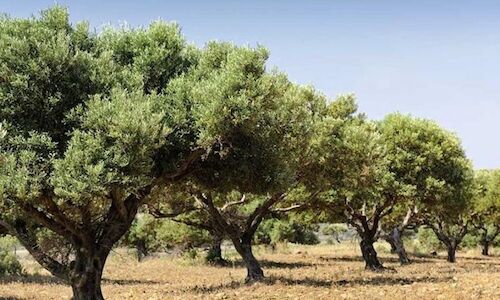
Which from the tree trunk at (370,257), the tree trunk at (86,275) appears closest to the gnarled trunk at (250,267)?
the tree trunk at (370,257)

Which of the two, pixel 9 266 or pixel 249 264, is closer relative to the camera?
Answer: pixel 249 264

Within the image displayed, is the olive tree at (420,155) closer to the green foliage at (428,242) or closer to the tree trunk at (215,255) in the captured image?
the tree trunk at (215,255)

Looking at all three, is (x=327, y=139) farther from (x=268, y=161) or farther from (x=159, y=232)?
(x=159, y=232)

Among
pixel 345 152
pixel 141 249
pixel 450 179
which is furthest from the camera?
pixel 141 249

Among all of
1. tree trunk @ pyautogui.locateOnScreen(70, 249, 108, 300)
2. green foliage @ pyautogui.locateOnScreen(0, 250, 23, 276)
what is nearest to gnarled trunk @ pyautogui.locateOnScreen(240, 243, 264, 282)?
tree trunk @ pyautogui.locateOnScreen(70, 249, 108, 300)

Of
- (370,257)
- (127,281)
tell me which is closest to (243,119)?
(127,281)

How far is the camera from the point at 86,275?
20344 millimetres

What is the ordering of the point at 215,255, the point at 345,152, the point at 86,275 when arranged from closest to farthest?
the point at 86,275 < the point at 345,152 < the point at 215,255

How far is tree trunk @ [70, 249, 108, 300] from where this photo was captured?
20312 mm

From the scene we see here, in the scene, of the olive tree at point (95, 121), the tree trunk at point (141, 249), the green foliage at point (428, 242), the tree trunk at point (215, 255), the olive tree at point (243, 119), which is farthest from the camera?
the green foliage at point (428, 242)

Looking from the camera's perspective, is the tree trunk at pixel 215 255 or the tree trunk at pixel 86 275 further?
the tree trunk at pixel 215 255

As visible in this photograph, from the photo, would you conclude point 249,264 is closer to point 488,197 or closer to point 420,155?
point 420,155

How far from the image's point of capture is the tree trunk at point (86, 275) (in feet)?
66.6

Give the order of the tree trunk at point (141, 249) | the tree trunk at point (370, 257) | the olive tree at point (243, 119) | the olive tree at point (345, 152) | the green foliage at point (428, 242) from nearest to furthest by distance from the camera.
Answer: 1. the olive tree at point (243, 119)
2. the olive tree at point (345, 152)
3. the tree trunk at point (370, 257)
4. the tree trunk at point (141, 249)
5. the green foliage at point (428, 242)
